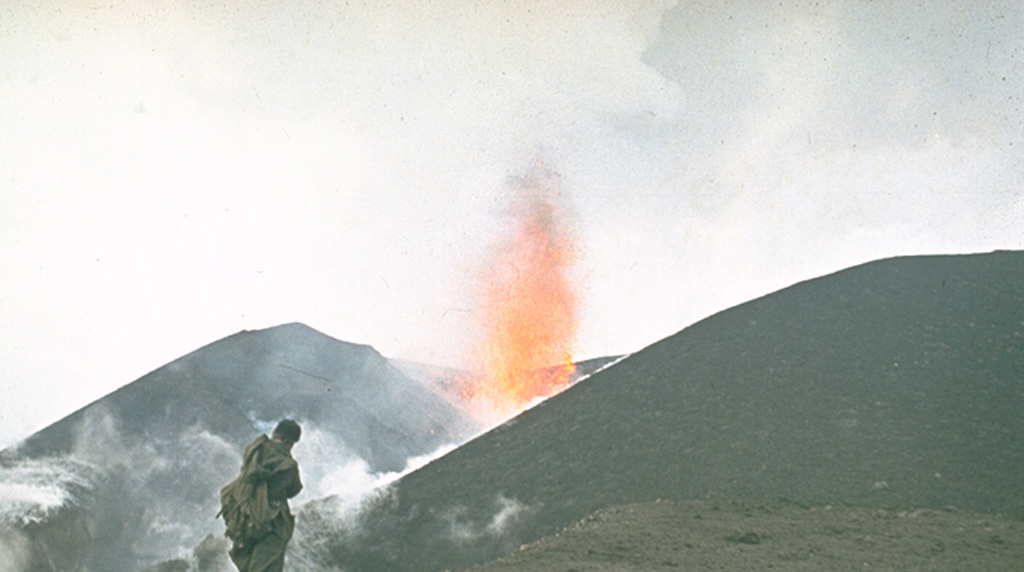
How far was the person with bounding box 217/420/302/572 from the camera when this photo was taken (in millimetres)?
6539

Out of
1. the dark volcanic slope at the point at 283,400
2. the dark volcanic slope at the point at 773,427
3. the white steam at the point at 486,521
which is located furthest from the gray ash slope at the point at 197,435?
the white steam at the point at 486,521

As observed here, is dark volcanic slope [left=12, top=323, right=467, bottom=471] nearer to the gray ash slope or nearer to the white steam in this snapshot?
the gray ash slope

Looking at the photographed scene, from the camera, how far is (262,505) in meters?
6.54

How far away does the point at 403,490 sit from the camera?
14.6 meters

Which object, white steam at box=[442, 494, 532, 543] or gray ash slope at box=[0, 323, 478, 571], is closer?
white steam at box=[442, 494, 532, 543]

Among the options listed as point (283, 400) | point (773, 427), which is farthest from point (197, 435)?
point (773, 427)

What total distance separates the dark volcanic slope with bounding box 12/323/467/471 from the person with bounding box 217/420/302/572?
54.4ft

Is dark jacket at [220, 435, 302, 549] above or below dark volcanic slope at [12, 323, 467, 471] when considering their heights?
below

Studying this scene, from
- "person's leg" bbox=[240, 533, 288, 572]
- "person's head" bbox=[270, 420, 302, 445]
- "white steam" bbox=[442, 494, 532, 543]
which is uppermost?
"person's head" bbox=[270, 420, 302, 445]

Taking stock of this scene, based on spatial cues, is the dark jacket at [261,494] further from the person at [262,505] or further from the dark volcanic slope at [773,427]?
the dark volcanic slope at [773,427]

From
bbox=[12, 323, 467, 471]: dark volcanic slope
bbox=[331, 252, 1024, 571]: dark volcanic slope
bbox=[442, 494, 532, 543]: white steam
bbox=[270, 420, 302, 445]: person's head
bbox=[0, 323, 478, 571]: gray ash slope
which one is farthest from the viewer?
bbox=[12, 323, 467, 471]: dark volcanic slope

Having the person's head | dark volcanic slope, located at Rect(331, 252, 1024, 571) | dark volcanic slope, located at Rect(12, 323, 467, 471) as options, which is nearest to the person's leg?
the person's head

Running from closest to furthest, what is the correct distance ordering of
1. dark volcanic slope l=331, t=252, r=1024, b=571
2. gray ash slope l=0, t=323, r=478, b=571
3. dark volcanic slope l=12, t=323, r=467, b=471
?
1. dark volcanic slope l=331, t=252, r=1024, b=571
2. gray ash slope l=0, t=323, r=478, b=571
3. dark volcanic slope l=12, t=323, r=467, b=471

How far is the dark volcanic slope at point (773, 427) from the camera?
11.8 m
